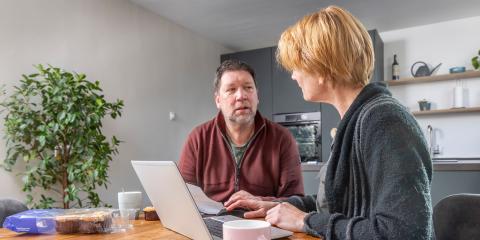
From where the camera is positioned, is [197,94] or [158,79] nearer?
[158,79]

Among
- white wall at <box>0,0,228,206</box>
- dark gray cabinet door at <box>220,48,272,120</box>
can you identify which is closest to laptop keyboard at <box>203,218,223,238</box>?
white wall at <box>0,0,228,206</box>

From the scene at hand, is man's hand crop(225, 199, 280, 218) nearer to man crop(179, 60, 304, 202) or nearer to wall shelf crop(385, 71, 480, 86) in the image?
man crop(179, 60, 304, 202)

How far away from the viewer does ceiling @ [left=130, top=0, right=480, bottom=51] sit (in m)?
3.58

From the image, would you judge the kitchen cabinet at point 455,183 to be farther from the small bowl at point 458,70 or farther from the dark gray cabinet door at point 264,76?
the dark gray cabinet door at point 264,76

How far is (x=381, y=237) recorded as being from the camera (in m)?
0.69

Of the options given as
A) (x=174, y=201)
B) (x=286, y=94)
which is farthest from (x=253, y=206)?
(x=286, y=94)

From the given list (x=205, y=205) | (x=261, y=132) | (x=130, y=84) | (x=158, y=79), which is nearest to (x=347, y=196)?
(x=205, y=205)

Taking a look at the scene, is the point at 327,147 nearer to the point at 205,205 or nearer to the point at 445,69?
the point at 445,69

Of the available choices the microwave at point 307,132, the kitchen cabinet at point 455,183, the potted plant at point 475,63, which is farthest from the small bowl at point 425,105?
the kitchen cabinet at point 455,183

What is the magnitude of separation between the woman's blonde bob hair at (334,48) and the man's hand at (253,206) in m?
0.45

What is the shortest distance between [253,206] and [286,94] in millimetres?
3382

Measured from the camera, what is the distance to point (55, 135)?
94.0 inches

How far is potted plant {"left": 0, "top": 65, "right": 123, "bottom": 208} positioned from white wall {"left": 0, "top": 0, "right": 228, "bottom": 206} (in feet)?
0.52

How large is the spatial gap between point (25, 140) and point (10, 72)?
49cm
